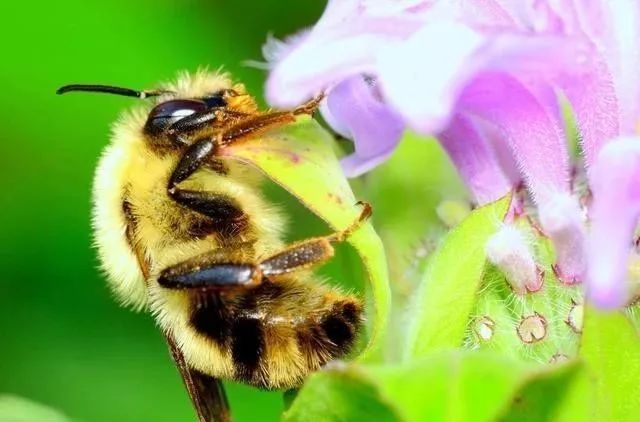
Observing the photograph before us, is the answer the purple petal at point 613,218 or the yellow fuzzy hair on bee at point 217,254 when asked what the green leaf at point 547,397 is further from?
the yellow fuzzy hair on bee at point 217,254

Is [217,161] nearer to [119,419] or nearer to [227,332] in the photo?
[227,332]

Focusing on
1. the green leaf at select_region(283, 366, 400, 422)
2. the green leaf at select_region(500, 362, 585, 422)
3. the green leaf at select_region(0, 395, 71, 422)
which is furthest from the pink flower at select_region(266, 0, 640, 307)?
the green leaf at select_region(0, 395, 71, 422)

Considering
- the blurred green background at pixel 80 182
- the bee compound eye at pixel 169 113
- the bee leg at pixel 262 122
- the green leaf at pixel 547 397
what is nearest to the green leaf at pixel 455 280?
the green leaf at pixel 547 397

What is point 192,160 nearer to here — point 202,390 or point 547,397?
point 202,390

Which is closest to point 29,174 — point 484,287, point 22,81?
point 22,81

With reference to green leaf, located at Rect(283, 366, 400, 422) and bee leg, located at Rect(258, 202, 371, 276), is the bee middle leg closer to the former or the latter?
bee leg, located at Rect(258, 202, 371, 276)

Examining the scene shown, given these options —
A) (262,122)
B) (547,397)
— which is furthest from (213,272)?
(547,397)
